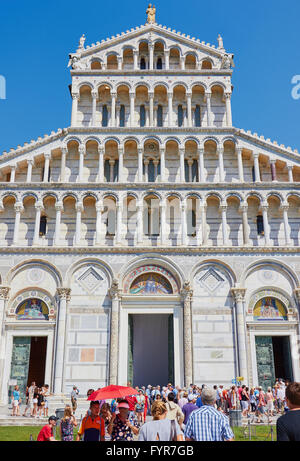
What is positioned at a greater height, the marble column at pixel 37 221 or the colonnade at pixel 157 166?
the colonnade at pixel 157 166

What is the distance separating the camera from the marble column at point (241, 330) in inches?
810

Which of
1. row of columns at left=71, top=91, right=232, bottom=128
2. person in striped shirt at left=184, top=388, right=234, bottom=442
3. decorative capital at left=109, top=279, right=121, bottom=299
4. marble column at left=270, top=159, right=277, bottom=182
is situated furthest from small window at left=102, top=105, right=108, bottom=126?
person in striped shirt at left=184, top=388, right=234, bottom=442

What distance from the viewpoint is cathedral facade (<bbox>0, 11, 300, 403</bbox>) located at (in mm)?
21219

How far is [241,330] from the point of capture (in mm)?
21172

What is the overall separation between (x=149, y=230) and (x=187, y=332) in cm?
580

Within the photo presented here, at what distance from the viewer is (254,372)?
20.9 m

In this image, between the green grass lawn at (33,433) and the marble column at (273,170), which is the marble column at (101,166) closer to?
the marble column at (273,170)

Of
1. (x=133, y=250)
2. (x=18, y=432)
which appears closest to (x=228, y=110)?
(x=133, y=250)

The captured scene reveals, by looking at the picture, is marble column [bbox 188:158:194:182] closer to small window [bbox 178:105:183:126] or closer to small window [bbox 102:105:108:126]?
small window [bbox 178:105:183:126]

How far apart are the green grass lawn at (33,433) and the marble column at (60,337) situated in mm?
4741

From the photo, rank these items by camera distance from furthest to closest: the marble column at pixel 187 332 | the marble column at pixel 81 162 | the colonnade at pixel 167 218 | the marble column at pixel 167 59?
the marble column at pixel 167 59 < the marble column at pixel 81 162 < the colonnade at pixel 167 218 < the marble column at pixel 187 332

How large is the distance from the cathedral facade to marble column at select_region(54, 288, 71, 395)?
0.05m

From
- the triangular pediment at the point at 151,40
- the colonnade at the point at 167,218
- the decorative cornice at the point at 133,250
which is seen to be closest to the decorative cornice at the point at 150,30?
the triangular pediment at the point at 151,40
